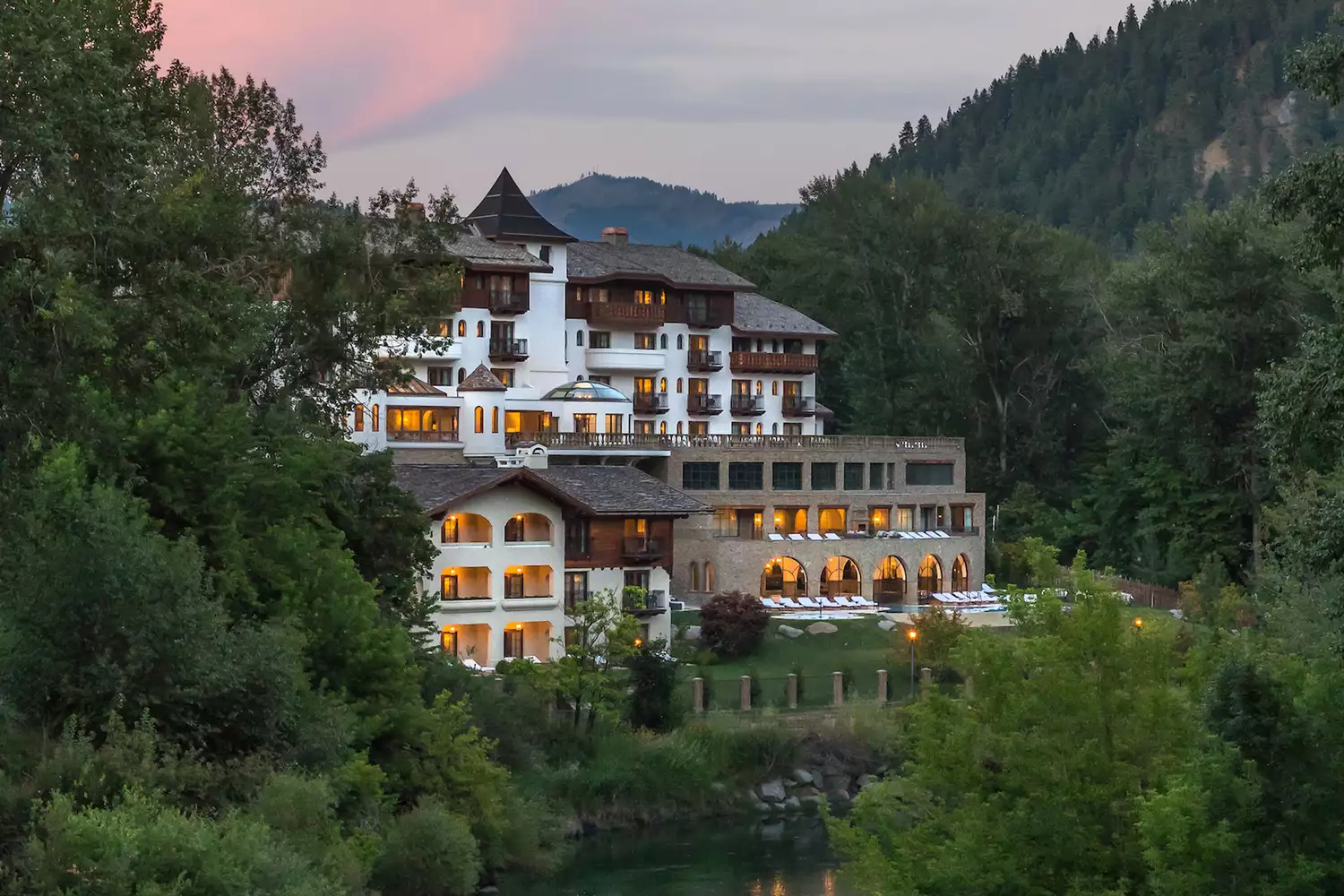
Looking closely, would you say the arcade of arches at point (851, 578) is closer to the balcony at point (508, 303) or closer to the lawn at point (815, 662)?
the lawn at point (815, 662)

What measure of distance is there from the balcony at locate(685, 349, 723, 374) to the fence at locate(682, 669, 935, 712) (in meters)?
31.0

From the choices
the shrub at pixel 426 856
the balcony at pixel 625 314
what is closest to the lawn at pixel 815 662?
the balcony at pixel 625 314

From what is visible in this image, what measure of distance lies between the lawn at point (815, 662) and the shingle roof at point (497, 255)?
62.6 feet

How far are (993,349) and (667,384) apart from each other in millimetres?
15694

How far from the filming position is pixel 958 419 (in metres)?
98.9

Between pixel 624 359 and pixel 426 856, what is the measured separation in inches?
2197

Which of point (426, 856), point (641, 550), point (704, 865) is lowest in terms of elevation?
point (704, 865)

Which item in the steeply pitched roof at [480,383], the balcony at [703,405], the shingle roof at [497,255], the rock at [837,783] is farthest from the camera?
the balcony at [703,405]

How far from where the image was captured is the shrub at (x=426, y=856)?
39.2 m

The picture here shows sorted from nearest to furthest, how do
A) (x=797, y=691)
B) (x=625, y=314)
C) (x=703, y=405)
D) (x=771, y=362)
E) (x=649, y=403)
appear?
(x=797, y=691), (x=625, y=314), (x=649, y=403), (x=703, y=405), (x=771, y=362)

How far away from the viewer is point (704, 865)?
49938 mm

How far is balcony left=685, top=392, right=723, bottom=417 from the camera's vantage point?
3800 inches

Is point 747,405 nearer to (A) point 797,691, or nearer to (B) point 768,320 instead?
(B) point 768,320

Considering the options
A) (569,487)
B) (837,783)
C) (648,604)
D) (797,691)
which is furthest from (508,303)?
(837,783)
